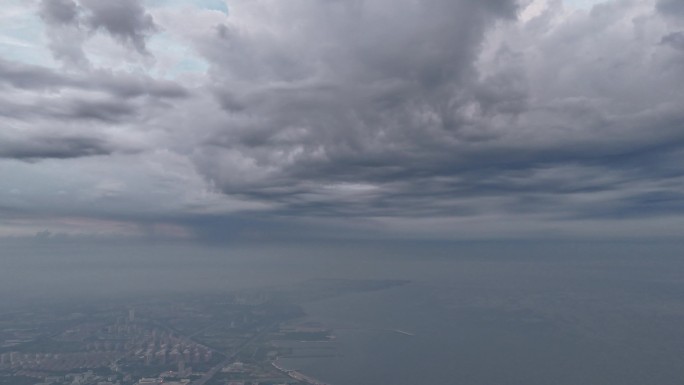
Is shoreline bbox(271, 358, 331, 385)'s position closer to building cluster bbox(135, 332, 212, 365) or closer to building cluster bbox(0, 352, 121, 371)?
building cluster bbox(135, 332, 212, 365)

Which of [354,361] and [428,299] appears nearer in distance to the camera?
[354,361]

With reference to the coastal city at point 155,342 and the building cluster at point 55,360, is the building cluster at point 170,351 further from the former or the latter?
the building cluster at point 55,360

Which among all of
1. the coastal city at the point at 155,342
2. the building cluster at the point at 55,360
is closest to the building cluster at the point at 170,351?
the coastal city at the point at 155,342

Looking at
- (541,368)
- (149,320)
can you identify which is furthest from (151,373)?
(541,368)

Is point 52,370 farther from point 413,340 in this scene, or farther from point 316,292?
point 316,292

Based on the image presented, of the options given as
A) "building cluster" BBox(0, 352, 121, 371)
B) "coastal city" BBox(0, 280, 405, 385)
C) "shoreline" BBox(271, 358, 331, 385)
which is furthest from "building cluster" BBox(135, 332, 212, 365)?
"shoreline" BBox(271, 358, 331, 385)

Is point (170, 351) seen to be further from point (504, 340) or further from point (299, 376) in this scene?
point (504, 340)

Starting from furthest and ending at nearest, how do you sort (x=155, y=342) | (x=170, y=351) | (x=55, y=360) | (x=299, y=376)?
1. (x=155, y=342)
2. (x=170, y=351)
3. (x=55, y=360)
4. (x=299, y=376)

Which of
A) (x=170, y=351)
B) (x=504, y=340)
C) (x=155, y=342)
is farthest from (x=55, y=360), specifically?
→ (x=504, y=340)
